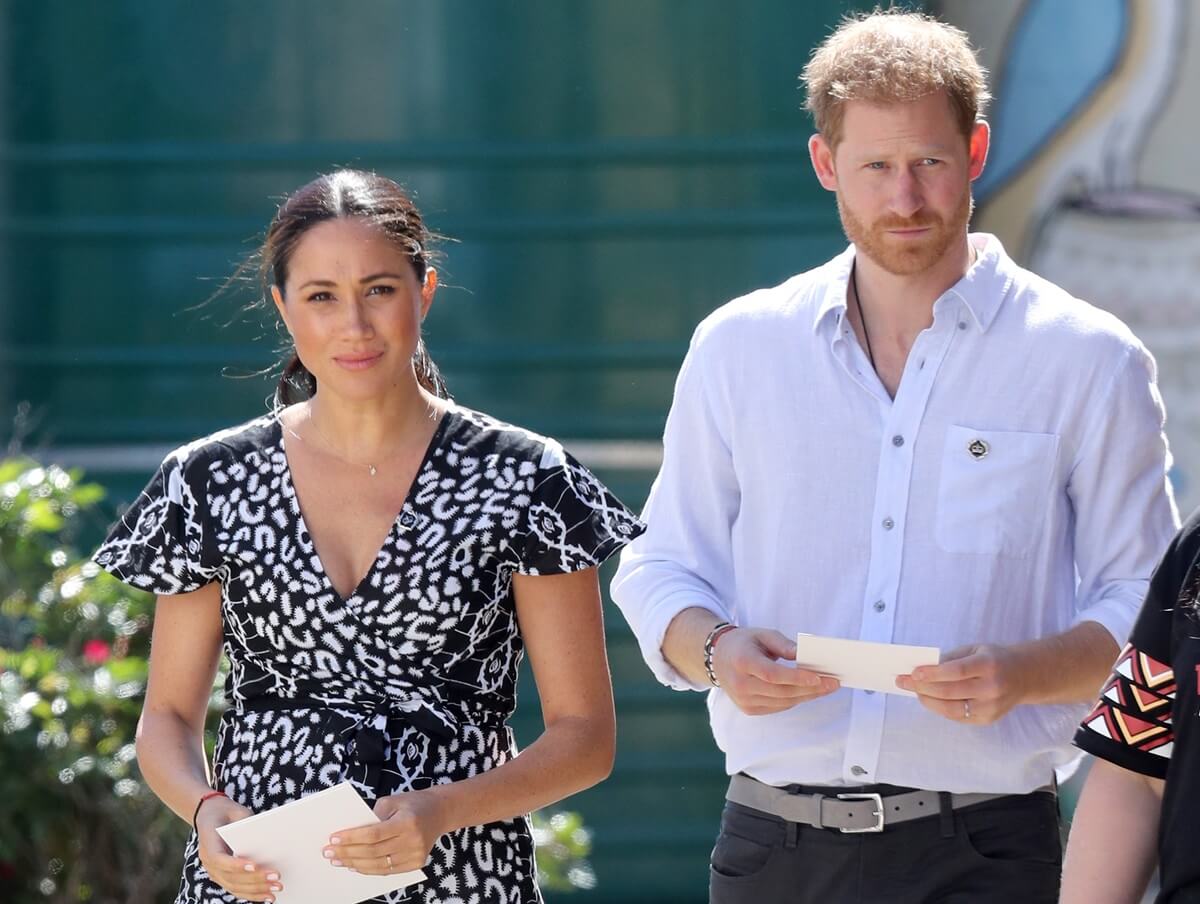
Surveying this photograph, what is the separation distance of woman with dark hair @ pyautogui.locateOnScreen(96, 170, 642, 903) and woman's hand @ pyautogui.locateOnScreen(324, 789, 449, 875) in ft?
0.30

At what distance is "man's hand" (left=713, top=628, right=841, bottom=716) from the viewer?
2572 mm

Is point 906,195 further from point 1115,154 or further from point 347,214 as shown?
point 1115,154

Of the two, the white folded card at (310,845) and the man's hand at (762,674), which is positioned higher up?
the man's hand at (762,674)

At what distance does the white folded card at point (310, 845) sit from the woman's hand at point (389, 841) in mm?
14

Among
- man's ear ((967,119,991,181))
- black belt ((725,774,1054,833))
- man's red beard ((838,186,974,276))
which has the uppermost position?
man's ear ((967,119,991,181))

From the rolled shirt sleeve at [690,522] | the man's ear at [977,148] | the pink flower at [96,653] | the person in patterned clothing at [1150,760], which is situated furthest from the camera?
the pink flower at [96,653]

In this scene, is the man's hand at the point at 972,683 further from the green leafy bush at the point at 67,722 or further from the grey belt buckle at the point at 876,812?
the green leafy bush at the point at 67,722

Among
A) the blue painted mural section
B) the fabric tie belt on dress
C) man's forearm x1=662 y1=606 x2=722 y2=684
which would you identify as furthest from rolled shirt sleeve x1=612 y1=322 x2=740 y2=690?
the blue painted mural section

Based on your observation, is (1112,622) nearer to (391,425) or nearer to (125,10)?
(391,425)

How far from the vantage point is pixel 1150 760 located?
2084 millimetres

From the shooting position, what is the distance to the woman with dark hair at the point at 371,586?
264 centimetres

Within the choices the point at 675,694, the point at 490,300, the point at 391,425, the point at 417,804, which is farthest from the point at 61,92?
the point at 417,804

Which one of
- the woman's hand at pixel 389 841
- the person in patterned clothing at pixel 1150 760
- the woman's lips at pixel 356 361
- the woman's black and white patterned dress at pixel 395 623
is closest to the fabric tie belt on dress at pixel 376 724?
the woman's black and white patterned dress at pixel 395 623

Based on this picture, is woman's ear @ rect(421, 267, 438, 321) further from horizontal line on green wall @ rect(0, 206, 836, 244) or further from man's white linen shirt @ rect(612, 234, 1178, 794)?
horizontal line on green wall @ rect(0, 206, 836, 244)
